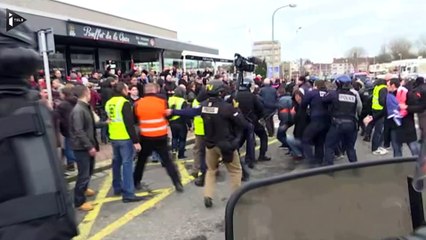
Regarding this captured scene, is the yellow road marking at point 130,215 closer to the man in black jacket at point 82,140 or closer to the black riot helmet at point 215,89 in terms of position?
the man in black jacket at point 82,140

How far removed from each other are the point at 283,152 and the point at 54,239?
9317 mm

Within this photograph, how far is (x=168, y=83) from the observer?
44.0 feet

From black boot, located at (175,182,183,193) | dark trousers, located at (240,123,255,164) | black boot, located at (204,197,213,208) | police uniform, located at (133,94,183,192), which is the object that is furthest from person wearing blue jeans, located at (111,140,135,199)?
dark trousers, located at (240,123,255,164)

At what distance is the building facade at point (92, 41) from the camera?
1570 centimetres

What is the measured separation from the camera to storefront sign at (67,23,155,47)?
53.3 feet

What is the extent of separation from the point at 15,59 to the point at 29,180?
0.39 metres

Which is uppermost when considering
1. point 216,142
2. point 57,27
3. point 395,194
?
point 57,27

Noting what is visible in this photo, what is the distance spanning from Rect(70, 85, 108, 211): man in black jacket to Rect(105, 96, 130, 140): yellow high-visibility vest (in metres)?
0.33

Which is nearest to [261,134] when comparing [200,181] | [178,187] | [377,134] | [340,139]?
[340,139]

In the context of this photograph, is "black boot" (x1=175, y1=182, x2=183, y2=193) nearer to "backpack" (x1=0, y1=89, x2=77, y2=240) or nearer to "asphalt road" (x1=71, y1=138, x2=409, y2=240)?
"asphalt road" (x1=71, y1=138, x2=409, y2=240)

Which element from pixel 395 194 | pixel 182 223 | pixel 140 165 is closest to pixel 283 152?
pixel 140 165

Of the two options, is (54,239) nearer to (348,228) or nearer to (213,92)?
(348,228)

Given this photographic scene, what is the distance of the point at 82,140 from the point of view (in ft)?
20.2

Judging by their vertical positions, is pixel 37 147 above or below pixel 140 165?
above
